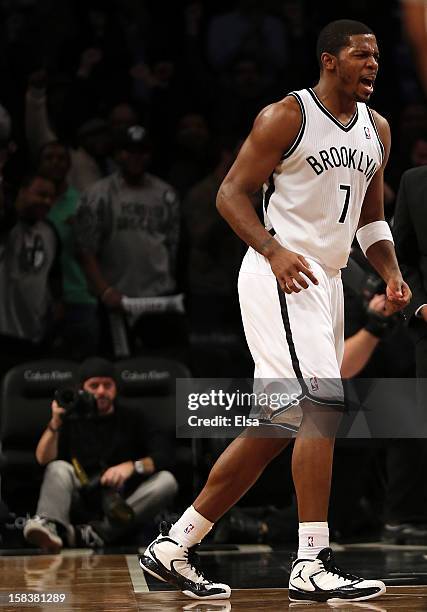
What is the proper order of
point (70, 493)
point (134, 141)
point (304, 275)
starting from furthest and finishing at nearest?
point (134, 141) < point (70, 493) < point (304, 275)

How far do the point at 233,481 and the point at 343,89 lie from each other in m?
1.43

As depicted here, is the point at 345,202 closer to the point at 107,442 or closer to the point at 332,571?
the point at 332,571

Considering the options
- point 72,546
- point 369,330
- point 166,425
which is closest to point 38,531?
point 72,546

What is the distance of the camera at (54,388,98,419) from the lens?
6027 millimetres

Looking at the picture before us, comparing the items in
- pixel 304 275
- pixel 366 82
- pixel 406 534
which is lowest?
pixel 406 534

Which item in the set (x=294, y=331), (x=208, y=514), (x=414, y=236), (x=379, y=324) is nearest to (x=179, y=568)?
(x=208, y=514)

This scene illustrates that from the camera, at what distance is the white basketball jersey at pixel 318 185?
4.14 m

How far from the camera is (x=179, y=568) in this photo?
421cm

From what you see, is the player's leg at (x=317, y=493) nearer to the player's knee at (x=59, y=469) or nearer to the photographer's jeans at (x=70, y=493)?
the photographer's jeans at (x=70, y=493)

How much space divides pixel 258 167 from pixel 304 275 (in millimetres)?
412

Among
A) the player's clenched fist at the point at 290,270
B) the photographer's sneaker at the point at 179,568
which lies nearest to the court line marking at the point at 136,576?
the photographer's sneaker at the point at 179,568

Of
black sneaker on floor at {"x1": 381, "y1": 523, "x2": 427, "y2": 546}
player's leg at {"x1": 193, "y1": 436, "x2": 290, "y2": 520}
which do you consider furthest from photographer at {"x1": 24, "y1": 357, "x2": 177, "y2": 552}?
player's leg at {"x1": 193, "y1": 436, "x2": 290, "y2": 520}

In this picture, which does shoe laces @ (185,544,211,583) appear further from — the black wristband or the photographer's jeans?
the black wristband

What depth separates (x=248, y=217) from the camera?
4.09 m
